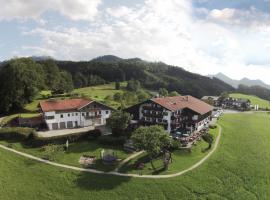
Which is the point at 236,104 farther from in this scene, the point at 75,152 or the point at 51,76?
the point at 75,152

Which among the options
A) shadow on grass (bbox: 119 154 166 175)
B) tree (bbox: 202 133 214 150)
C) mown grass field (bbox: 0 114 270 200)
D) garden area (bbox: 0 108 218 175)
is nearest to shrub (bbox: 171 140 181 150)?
garden area (bbox: 0 108 218 175)

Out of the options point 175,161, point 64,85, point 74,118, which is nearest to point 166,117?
point 175,161

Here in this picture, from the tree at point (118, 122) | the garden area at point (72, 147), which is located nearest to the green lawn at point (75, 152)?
the garden area at point (72, 147)

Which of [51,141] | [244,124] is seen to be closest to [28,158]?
[51,141]

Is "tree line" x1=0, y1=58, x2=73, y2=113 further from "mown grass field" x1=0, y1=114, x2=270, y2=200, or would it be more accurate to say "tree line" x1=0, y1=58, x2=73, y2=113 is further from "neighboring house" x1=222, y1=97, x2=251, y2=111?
"neighboring house" x1=222, y1=97, x2=251, y2=111

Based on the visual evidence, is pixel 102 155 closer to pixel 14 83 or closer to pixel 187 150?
pixel 187 150
